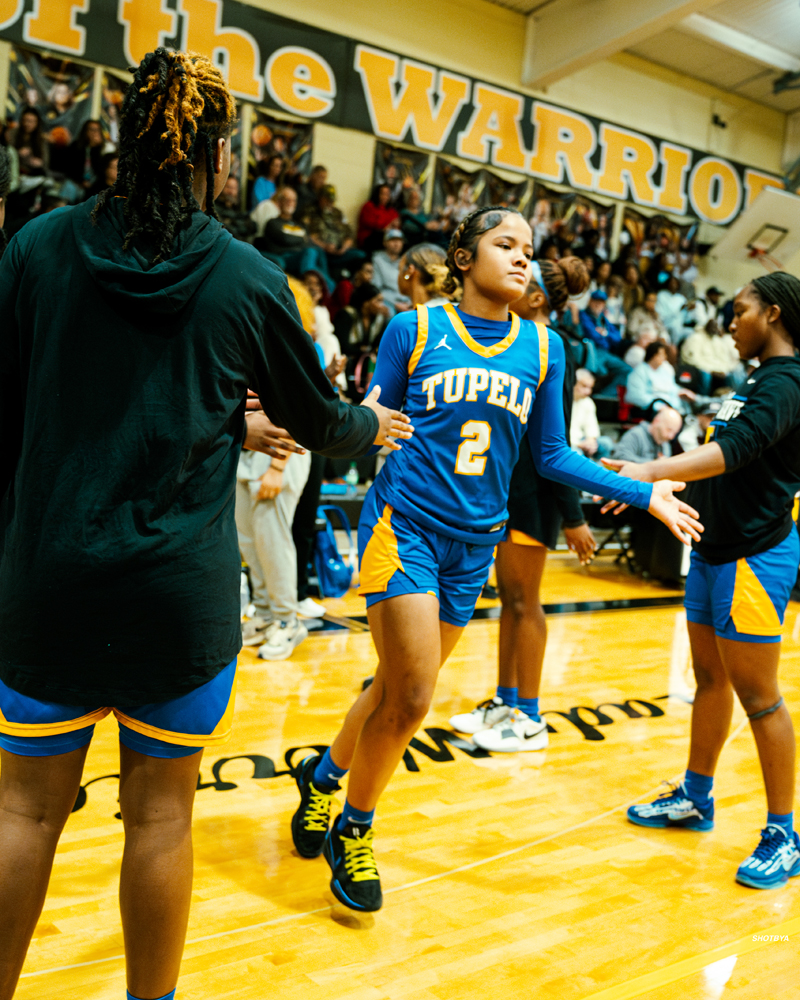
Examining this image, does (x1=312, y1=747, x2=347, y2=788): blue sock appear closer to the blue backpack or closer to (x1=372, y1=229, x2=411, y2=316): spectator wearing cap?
the blue backpack

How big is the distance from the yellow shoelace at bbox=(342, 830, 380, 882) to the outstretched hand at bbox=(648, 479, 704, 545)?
1.08 metres

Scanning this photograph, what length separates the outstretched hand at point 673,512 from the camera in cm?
212

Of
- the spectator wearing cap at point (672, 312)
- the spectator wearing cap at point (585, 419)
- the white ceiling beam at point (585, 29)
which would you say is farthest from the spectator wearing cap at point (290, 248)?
the spectator wearing cap at point (672, 312)

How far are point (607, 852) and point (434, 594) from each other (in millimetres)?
1081

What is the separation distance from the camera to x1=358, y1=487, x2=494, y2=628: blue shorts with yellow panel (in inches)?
87.4

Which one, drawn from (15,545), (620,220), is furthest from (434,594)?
(620,220)

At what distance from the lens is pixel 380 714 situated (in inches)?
87.1

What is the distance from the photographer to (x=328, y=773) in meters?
2.54

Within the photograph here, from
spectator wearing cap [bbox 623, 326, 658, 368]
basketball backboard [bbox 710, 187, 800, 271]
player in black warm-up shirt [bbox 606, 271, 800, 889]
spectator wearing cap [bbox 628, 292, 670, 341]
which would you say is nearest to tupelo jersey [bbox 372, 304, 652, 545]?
player in black warm-up shirt [bbox 606, 271, 800, 889]

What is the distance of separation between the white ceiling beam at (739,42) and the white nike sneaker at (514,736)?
424 inches

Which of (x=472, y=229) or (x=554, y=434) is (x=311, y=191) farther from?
(x=554, y=434)

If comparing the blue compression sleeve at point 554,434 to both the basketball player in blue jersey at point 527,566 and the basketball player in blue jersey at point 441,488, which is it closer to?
the basketball player in blue jersey at point 441,488

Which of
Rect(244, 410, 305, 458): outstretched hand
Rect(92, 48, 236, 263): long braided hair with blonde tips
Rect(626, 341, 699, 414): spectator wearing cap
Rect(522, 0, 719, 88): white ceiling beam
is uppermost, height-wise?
Rect(522, 0, 719, 88): white ceiling beam

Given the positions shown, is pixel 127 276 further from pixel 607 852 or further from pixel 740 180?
pixel 740 180
